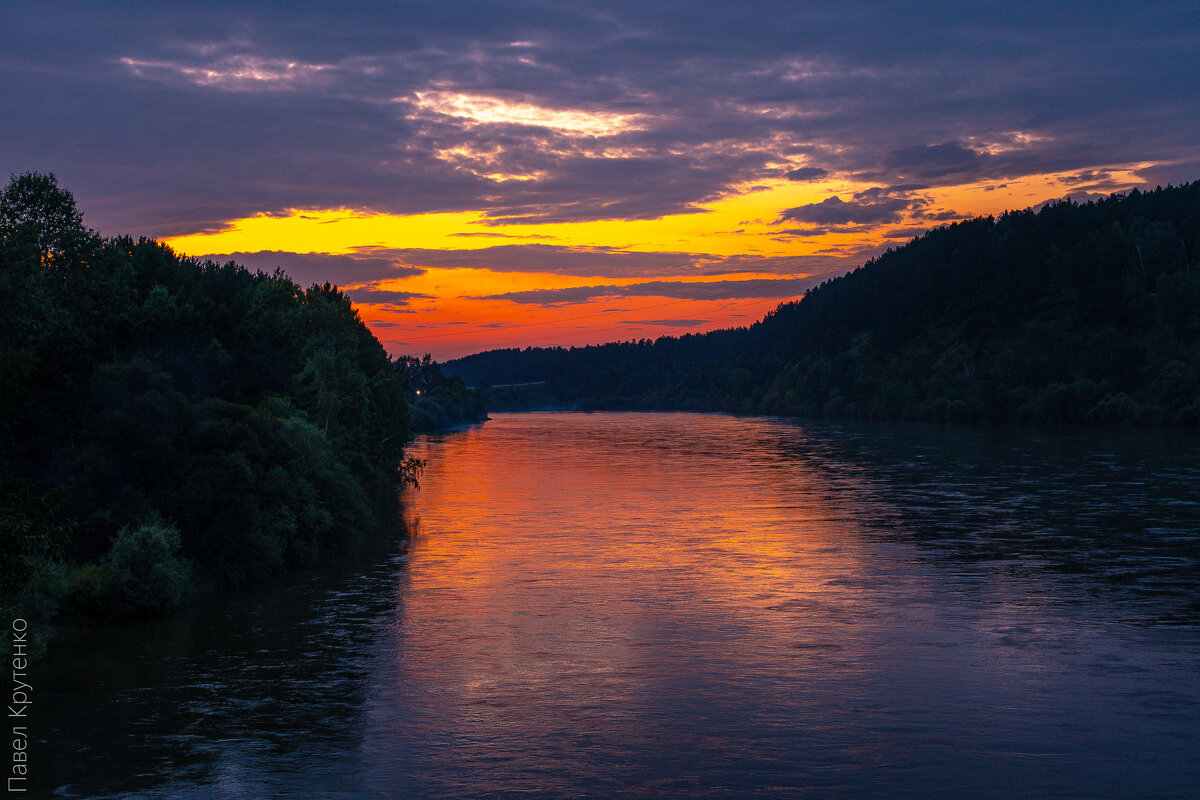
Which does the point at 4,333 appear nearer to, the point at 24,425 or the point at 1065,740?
the point at 24,425

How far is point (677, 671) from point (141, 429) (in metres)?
21.3

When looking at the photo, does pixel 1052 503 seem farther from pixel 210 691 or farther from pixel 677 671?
pixel 210 691

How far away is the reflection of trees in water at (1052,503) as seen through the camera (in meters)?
42.1

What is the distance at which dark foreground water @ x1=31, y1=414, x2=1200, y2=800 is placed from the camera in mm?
20859

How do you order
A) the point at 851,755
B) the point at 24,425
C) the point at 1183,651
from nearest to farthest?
the point at 851,755 < the point at 1183,651 < the point at 24,425

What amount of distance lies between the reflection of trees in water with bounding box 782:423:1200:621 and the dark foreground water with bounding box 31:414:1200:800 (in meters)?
0.36

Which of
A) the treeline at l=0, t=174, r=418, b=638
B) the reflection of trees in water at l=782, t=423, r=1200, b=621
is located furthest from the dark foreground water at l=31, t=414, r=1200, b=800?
the treeline at l=0, t=174, r=418, b=638

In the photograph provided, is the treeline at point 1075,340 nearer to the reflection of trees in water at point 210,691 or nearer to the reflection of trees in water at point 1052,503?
the reflection of trees in water at point 1052,503

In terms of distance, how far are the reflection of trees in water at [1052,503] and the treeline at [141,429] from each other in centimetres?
2843

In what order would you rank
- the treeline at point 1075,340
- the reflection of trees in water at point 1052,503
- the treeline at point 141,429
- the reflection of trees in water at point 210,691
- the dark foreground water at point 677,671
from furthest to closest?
the treeline at point 1075,340 → the reflection of trees in water at point 1052,503 → the treeline at point 141,429 → the reflection of trees in water at point 210,691 → the dark foreground water at point 677,671

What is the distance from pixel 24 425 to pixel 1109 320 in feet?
531

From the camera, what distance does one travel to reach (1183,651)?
29.0 metres

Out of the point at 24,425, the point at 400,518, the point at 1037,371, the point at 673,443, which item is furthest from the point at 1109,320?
the point at 24,425

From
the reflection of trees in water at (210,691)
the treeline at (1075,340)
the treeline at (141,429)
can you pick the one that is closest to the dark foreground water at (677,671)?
the reflection of trees in water at (210,691)
